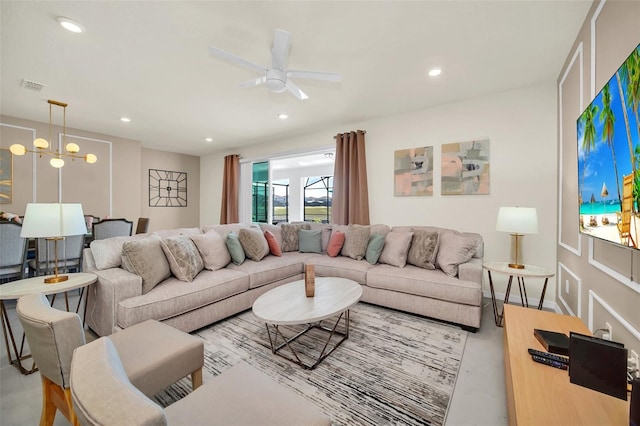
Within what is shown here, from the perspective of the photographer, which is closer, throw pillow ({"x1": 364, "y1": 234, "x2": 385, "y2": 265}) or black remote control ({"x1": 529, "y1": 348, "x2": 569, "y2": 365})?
black remote control ({"x1": 529, "y1": 348, "x2": 569, "y2": 365})

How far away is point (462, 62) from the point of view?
255cm

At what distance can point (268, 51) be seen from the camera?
2.41 metres

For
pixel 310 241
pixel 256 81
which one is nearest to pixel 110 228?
pixel 310 241

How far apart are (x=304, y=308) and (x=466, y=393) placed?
118cm

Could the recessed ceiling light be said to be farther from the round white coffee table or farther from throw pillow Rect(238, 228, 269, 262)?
the round white coffee table

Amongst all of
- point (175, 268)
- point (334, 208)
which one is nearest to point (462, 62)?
point (334, 208)

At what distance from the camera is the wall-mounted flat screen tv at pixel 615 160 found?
1152 millimetres

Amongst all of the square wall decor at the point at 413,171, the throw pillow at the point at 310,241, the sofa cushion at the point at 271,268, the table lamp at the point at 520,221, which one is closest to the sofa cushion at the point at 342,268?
the sofa cushion at the point at 271,268

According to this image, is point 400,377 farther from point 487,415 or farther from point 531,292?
point 531,292

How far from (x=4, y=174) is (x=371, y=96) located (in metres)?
5.73

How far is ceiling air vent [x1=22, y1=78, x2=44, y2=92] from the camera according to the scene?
9.71 feet

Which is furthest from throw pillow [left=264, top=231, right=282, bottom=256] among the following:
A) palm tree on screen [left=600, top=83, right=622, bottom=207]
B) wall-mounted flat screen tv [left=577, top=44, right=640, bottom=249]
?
palm tree on screen [left=600, top=83, right=622, bottom=207]

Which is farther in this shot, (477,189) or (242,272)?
(477,189)

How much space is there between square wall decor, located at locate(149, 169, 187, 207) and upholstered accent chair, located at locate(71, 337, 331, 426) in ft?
21.3
